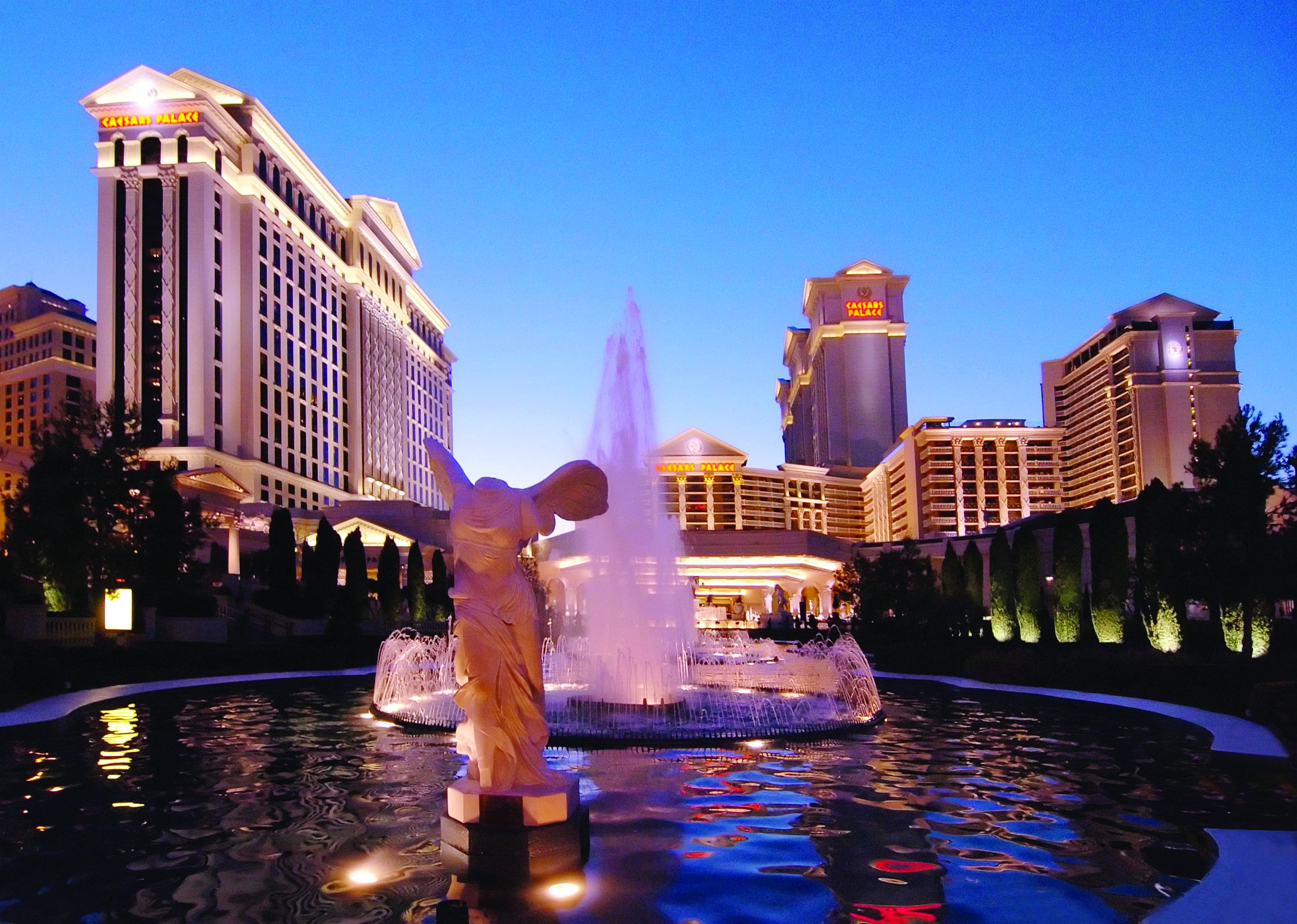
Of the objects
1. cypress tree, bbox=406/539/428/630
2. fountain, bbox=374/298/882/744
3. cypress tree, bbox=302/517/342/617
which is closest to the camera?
fountain, bbox=374/298/882/744

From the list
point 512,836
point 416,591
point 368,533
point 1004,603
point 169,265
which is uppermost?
point 169,265

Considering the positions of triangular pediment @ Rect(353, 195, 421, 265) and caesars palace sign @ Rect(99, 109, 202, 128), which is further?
triangular pediment @ Rect(353, 195, 421, 265)

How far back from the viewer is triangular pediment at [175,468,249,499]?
50250 mm

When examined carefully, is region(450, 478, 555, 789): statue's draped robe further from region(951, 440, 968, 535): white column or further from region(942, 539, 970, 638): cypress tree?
region(951, 440, 968, 535): white column

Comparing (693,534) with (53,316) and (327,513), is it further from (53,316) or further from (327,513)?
(53,316)

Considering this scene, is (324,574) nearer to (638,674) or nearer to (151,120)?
(638,674)

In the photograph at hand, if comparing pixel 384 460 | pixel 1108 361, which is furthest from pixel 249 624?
pixel 1108 361

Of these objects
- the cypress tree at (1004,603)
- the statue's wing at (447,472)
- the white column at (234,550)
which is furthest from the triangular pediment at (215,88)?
the statue's wing at (447,472)

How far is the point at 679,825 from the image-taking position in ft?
25.0

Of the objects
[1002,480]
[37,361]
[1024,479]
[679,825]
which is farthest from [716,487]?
[679,825]

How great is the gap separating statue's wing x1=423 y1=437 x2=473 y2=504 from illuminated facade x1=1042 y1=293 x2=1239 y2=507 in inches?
4666

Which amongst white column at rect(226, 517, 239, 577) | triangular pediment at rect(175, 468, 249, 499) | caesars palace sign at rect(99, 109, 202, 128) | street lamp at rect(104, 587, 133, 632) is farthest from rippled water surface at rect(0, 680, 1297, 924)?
caesars palace sign at rect(99, 109, 202, 128)

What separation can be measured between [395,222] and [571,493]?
112 m

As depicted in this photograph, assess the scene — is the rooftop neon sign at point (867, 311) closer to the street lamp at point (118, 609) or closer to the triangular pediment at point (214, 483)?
the triangular pediment at point (214, 483)
